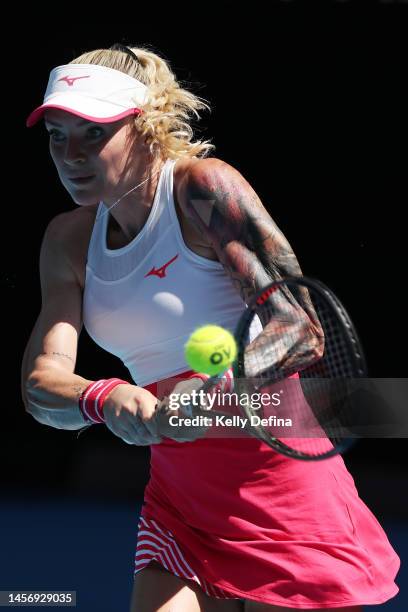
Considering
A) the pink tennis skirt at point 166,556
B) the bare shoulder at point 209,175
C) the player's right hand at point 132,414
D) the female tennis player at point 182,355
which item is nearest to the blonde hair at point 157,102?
the female tennis player at point 182,355

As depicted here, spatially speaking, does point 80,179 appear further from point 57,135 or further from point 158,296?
point 158,296

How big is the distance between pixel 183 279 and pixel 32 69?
3991 millimetres

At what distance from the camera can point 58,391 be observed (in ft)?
7.32

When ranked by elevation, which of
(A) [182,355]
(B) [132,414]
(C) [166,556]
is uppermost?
(A) [182,355]

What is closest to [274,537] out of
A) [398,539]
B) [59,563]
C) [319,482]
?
[319,482]

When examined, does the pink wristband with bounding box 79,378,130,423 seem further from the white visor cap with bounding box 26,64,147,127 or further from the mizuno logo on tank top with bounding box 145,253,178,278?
the white visor cap with bounding box 26,64,147,127

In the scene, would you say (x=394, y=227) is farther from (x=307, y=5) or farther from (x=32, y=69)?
(x=32, y=69)

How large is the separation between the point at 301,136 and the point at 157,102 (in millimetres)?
3733

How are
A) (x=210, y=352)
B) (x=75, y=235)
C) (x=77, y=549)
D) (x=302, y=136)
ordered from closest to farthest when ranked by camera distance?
(x=210, y=352)
(x=75, y=235)
(x=77, y=549)
(x=302, y=136)

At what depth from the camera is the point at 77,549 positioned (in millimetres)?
4293

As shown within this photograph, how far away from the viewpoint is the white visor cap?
223cm

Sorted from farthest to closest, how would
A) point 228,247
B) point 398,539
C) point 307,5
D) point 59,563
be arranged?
point 307,5 < point 398,539 < point 59,563 < point 228,247

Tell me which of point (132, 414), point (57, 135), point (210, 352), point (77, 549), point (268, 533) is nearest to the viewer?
point (210, 352)

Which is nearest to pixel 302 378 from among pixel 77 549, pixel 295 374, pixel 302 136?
pixel 295 374
